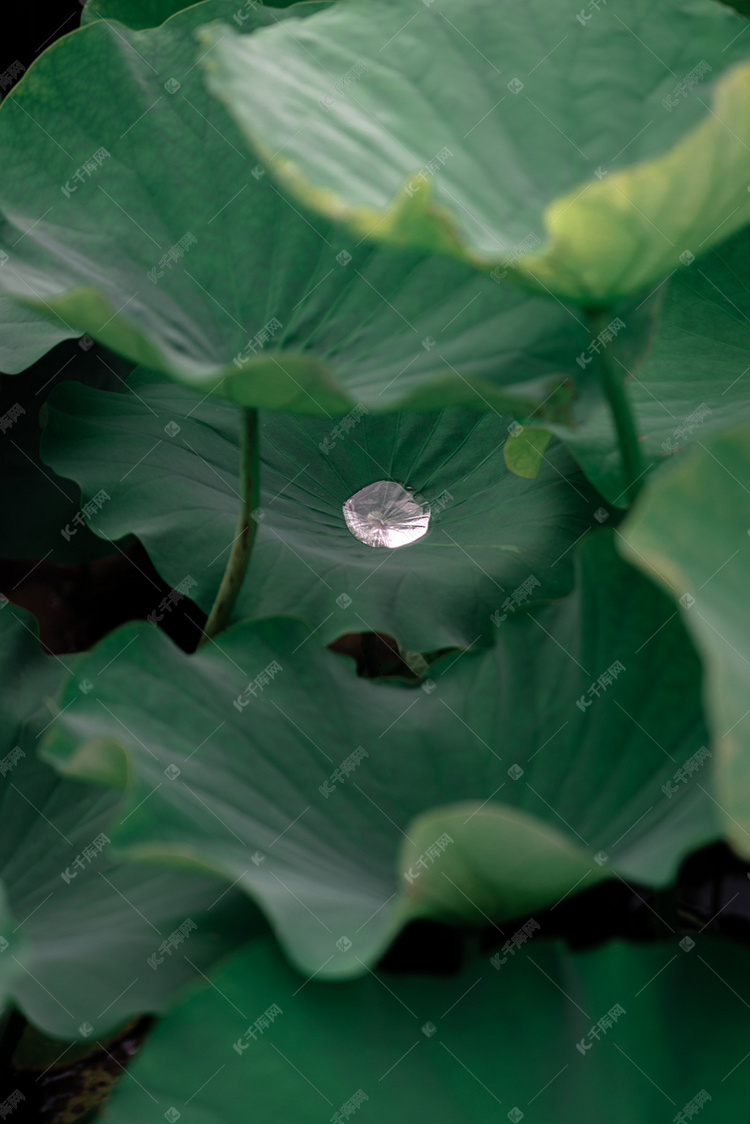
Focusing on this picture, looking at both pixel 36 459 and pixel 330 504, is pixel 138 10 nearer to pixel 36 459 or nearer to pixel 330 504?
pixel 36 459

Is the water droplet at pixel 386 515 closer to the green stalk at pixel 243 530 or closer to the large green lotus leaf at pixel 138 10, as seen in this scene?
the green stalk at pixel 243 530

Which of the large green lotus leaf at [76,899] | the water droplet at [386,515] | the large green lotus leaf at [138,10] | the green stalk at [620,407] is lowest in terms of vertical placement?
the large green lotus leaf at [76,899]

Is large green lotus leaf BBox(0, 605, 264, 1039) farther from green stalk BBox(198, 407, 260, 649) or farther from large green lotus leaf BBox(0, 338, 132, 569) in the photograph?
large green lotus leaf BBox(0, 338, 132, 569)

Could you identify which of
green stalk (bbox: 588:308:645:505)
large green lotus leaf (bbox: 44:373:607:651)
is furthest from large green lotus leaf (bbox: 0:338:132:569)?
green stalk (bbox: 588:308:645:505)

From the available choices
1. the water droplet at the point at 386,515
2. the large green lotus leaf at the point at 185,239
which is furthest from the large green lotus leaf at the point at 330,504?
the large green lotus leaf at the point at 185,239

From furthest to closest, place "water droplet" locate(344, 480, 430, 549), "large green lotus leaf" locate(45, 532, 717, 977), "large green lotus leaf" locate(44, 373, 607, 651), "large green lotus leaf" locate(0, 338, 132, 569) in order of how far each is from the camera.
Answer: "large green lotus leaf" locate(0, 338, 132, 569) → "water droplet" locate(344, 480, 430, 549) → "large green lotus leaf" locate(44, 373, 607, 651) → "large green lotus leaf" locate(45, 532, 717, 977)

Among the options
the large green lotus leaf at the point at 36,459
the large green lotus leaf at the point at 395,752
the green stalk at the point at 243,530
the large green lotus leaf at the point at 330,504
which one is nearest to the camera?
the large green lotus leaf at the point at 395,752
